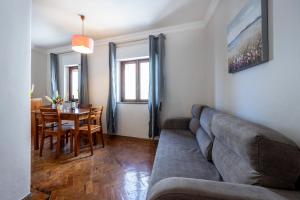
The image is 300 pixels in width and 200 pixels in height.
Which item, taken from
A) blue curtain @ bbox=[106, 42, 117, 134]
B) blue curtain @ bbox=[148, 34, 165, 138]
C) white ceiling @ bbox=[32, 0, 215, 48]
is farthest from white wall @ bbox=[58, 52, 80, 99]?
blue curtain @ bbox=[148, 34, 165, 138]

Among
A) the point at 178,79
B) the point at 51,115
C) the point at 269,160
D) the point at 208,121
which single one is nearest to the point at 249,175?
the point at 269,160

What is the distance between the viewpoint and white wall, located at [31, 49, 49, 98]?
4.54 metres

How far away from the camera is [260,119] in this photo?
122cm

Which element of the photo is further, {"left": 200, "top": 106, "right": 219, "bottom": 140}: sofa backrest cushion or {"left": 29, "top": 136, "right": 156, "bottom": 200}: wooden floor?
{"left": 200, "top": 106, "right": 219, "bottom": 140}: sofa backrest cushion

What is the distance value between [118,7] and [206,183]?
2.75 m

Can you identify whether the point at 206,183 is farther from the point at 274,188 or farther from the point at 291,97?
the point at 291,97

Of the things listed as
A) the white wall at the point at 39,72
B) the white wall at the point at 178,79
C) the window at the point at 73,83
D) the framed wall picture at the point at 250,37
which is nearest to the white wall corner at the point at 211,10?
the white wall at the point at 178,79

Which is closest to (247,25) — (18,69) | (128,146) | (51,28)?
(18,69)

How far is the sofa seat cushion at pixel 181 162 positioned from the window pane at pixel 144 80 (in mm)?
1713

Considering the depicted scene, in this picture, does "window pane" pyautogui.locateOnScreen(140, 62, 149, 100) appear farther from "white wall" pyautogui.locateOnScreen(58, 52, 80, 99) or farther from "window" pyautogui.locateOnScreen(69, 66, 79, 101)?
"white wall" pyautogui.locateOnScreen(58, 52, 80, 99)

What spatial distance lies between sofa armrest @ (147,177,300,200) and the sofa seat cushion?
44 centimetres

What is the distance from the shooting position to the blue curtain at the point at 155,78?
3171mm

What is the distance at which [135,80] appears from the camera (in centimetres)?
371

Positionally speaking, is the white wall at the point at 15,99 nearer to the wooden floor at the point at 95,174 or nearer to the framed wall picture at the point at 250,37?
the wooden floor at the point at 95,174
